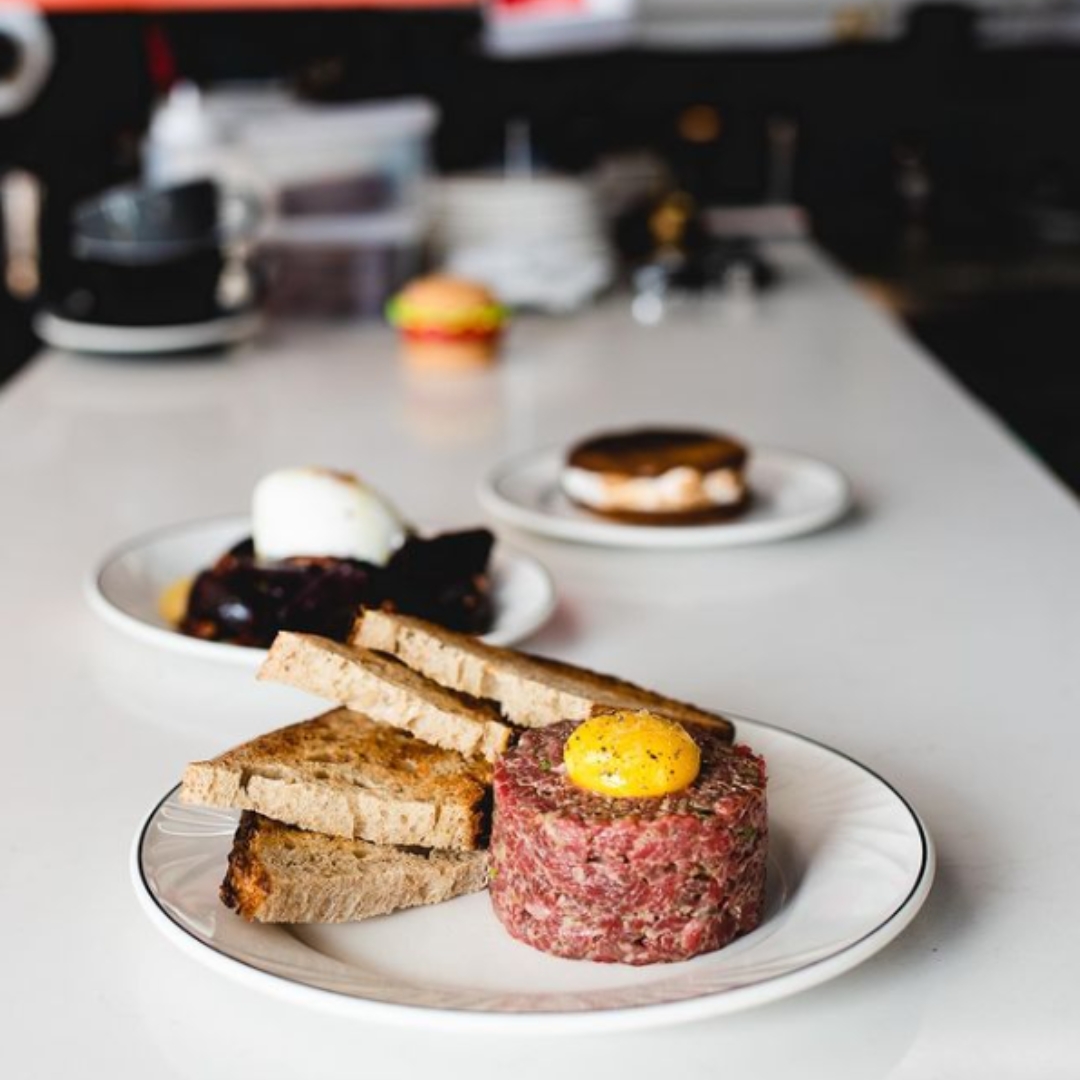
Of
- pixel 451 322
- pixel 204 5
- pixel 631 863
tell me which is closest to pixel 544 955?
pixel 631 863

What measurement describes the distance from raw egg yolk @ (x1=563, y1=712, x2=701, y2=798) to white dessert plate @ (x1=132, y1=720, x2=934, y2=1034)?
8cm

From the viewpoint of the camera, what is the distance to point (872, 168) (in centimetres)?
541

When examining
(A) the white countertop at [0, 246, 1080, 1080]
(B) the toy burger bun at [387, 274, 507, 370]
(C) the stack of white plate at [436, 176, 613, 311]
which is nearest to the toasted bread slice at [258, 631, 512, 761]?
(A) the white countertop at [0, 246, 1080, 1080]

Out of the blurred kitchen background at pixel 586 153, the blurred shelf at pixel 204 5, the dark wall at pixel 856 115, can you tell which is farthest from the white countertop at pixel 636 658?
the dark wall at pixel 856 115

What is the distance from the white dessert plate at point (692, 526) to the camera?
57.1 inches

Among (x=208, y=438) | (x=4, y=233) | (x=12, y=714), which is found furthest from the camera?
(x=4, y=233)

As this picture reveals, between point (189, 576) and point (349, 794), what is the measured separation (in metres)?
0.56

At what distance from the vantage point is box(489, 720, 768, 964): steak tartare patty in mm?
758

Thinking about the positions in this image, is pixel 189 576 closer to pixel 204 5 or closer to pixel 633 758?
pixel 633 758

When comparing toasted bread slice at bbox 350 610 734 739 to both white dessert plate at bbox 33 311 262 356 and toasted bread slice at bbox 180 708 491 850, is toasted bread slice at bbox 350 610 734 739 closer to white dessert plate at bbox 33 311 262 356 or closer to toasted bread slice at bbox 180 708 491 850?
toasted bread slice at bbox 180 708 491 850

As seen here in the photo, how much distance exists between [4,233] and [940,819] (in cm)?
247

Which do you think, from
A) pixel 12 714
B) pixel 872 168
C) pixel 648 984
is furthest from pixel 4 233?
pixel 872 168

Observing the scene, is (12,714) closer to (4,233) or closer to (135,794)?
(135,794)

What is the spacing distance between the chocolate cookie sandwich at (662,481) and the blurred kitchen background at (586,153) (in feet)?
3.28
